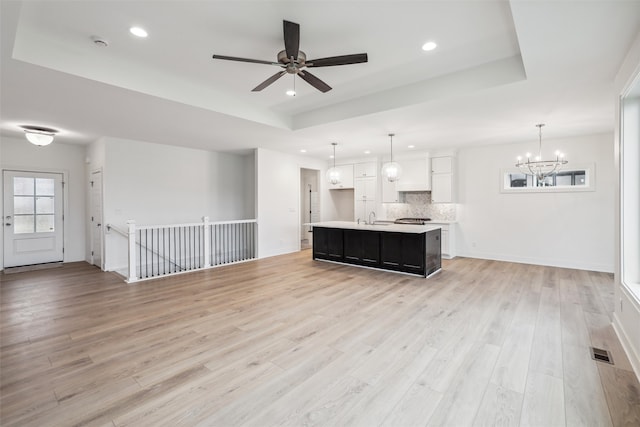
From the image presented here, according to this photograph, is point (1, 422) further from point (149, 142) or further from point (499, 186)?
point (499, 186)

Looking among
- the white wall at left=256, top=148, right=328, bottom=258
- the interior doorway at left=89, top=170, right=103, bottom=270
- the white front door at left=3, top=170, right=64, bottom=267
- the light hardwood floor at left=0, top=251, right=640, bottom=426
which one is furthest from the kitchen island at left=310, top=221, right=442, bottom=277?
the white front door at left=3, top=170, right=64, bottom=267

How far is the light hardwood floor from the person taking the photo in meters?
1.94

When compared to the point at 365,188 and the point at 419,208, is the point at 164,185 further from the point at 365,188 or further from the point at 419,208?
the point at 419,208

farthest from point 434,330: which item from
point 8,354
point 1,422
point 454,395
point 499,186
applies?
point 499,186

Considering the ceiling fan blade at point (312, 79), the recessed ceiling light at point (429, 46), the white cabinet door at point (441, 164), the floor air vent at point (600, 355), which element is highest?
the recessed ceiling light at point (429, 46)

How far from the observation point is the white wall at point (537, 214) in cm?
581

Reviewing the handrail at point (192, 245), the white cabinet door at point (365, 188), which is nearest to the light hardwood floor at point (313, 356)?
the handrail at point (192, 245)

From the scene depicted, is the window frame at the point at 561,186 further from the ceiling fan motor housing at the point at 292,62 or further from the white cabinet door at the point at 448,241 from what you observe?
the ceiling fan motor housing at the point at 292,62

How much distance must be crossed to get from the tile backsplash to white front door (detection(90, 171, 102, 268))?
6947 millimetres

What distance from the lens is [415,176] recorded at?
781cm

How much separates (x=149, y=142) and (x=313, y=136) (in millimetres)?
3770

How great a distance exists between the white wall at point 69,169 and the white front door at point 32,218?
13cm

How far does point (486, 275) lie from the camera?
5.48 metres

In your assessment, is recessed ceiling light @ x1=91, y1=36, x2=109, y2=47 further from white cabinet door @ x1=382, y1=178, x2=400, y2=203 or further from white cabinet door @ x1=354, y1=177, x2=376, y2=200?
white cabinet door @ x1=354, y1=177, x2=376, y2=200
